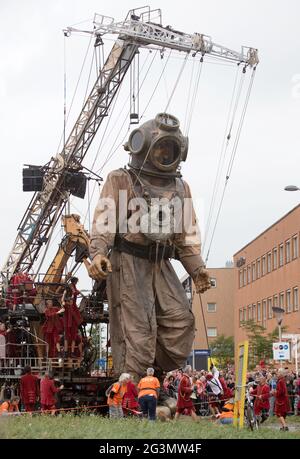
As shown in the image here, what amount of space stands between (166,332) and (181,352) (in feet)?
1.61

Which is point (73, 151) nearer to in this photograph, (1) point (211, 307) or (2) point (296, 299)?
(2) point (296, 299)

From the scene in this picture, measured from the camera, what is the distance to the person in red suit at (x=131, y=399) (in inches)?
Result: 685

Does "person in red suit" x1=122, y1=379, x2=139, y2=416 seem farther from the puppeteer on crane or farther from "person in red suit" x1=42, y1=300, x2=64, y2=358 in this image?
"person in red suit" x1=42, y1=300, x2=64, y2=358

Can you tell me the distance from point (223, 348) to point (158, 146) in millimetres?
61360

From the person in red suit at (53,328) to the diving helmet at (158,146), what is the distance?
16.2 feet

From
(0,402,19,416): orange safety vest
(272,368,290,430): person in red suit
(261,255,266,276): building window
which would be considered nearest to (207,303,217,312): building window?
(261,255,266,276): building window

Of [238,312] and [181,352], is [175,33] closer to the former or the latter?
[181,352]

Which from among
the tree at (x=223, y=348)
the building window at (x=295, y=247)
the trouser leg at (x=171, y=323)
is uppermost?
the building window at (x=295, y=247)

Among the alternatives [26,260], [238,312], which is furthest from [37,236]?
[238,312]

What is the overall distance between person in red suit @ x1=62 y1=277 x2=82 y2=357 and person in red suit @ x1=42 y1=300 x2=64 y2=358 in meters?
0.15

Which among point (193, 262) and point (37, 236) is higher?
point (37, 236)

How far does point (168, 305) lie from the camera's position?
18766mm

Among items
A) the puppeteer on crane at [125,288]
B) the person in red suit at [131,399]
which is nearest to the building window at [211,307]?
the puppeteer on crane at [125,288]

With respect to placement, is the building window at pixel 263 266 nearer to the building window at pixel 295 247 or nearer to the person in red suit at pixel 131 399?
the building window at pixel 295 247
